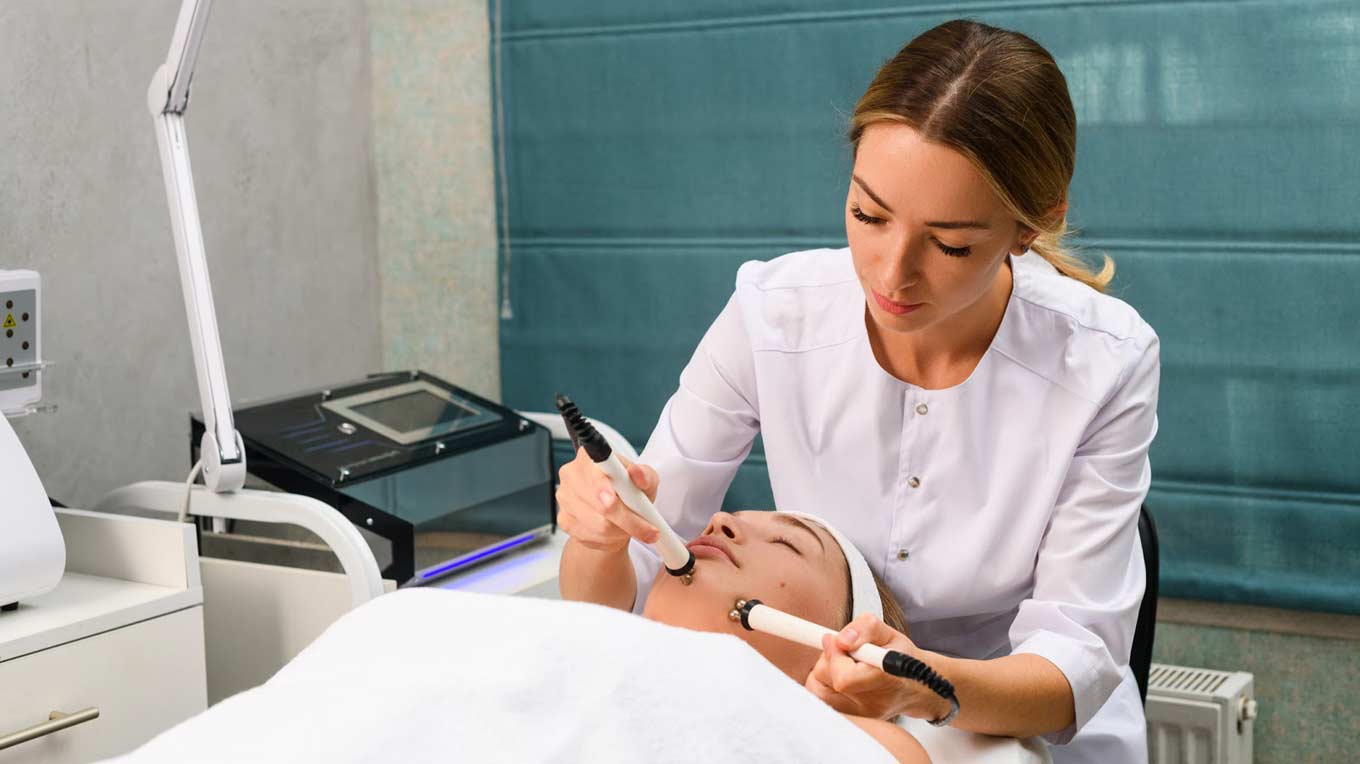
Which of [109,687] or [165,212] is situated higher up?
[165,212]

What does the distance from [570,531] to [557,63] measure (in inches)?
65.5

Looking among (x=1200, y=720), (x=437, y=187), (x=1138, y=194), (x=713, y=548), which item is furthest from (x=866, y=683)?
(x=437, y=187)

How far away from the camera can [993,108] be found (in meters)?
1.20

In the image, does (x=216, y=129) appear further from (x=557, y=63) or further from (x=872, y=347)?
(x=872, y=347)

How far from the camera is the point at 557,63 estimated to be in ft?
9.01

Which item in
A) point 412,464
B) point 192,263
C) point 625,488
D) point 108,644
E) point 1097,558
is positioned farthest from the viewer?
point 412,464

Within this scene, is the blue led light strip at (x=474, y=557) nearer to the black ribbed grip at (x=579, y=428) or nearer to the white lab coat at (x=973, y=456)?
the white lab coat at (x=973, y=456)

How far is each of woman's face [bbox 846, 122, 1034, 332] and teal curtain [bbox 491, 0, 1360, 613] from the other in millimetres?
830

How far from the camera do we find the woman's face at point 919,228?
119 cm

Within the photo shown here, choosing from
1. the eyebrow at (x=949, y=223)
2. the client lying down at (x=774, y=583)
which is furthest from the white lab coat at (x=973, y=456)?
the eyebrow at (x=949, y=223)

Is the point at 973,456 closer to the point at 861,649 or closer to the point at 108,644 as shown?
the point at 861,649

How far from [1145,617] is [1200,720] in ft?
2.77

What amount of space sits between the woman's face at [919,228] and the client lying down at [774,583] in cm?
23

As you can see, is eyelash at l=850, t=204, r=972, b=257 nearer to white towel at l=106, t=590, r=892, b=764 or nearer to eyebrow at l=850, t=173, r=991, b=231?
eyebrow at l=850, t=173, r=991, b=231
